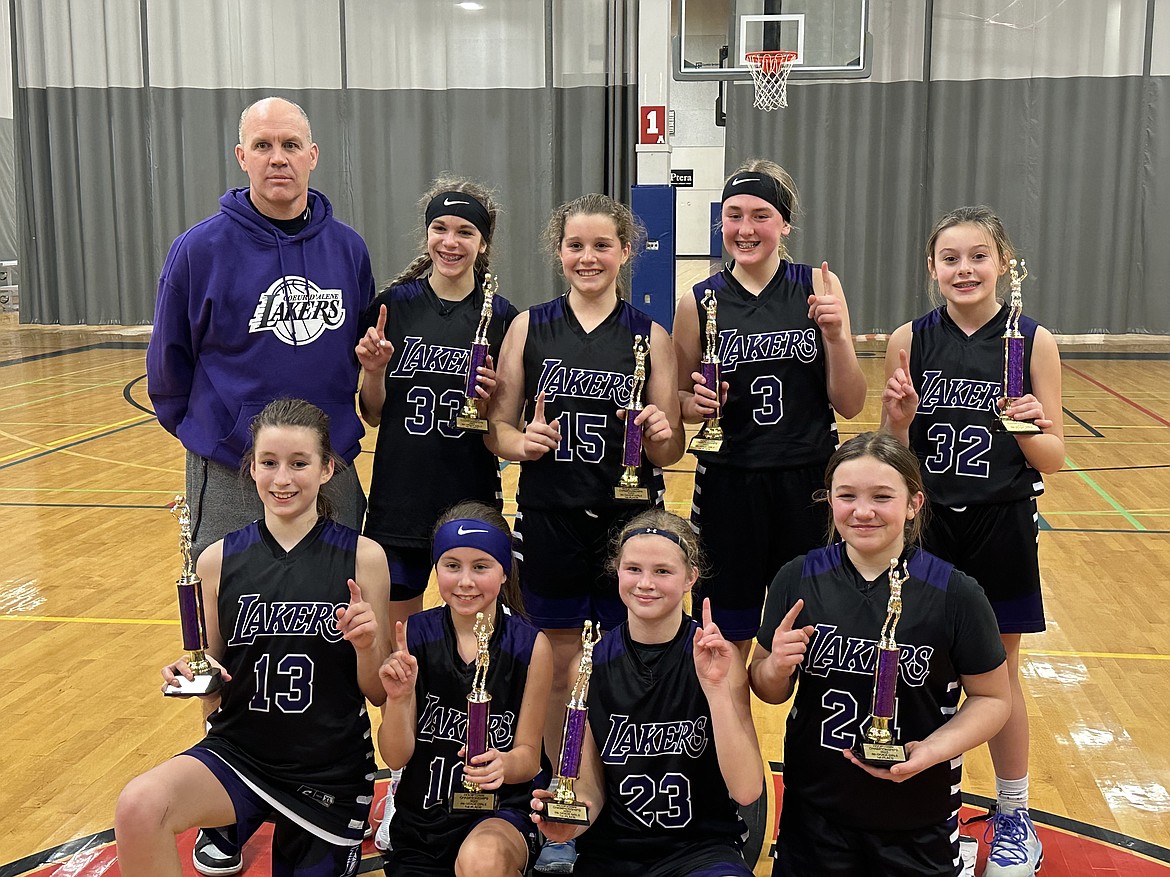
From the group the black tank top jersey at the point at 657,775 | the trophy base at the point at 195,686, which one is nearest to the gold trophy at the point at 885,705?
the black tank top jersey at the point at 657,775

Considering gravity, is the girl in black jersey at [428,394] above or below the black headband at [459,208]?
below

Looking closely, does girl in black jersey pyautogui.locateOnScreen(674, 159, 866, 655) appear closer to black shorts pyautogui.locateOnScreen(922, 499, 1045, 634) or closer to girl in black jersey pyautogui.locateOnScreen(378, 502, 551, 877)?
black shorts pyautogui.locateOnScreen(922, 499, 1045, 634)

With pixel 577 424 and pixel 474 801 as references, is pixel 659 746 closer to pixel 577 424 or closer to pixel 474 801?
pixel 474 801

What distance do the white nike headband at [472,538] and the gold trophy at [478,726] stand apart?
0.20 m

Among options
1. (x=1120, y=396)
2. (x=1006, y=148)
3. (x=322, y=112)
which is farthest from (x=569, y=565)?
(x=322, y=112)

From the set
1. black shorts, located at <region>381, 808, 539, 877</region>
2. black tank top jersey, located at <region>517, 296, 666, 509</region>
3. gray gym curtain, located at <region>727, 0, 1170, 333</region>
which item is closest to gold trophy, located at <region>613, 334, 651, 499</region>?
black tank top jersey, located at <region>517, 296, 666, 509</region>

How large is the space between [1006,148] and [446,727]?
12020mm

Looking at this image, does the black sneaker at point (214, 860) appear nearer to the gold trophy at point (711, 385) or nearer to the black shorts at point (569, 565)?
the black shorts at point (569, 565)

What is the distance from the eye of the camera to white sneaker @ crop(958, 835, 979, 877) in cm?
278

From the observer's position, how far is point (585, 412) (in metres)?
2.90

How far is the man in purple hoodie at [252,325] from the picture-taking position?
2.92 meters

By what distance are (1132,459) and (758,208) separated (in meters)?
5.81

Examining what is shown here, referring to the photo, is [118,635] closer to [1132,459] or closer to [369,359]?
[369,359]

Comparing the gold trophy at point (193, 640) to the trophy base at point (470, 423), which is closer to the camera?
the gold trophy at point (193, 640)
